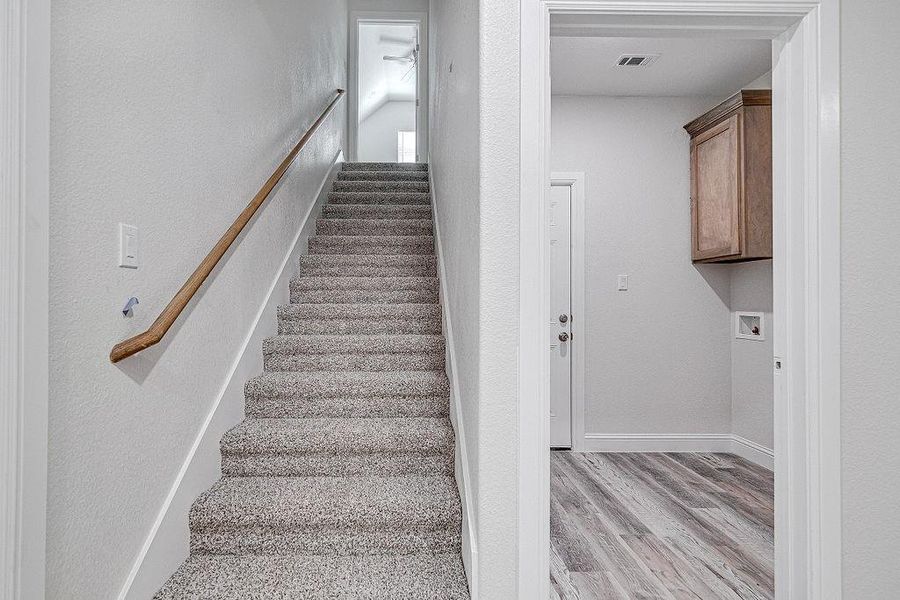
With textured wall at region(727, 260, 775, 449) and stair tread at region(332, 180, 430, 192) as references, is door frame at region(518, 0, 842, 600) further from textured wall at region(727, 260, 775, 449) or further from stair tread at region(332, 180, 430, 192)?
stair tread at region(332, 180, 430, 192)

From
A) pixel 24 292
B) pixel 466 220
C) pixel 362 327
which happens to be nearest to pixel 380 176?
pixel 362 327

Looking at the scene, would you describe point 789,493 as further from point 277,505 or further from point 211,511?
point 211,511

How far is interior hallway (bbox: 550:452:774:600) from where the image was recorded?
6.62 feet

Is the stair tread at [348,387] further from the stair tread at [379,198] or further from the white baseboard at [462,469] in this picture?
the stair tread at [379,198]

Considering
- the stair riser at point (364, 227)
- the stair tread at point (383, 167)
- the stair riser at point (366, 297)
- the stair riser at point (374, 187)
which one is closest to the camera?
the stair riser at point (366, 297)

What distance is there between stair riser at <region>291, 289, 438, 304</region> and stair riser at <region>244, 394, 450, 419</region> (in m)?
0.83

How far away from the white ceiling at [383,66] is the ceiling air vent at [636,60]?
3299 millimetres

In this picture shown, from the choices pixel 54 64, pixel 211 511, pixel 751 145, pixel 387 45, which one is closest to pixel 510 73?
pixel 54 64

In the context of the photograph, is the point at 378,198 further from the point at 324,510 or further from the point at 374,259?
the point at 324,510

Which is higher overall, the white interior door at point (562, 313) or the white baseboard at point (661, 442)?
the white interior door at point (562, 313)

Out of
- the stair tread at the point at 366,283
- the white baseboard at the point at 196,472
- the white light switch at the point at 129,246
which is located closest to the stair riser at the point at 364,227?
the stair tread at the point at 366,283

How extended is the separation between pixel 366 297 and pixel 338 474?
4.01ft

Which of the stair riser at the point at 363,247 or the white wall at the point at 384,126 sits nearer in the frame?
the stair riser at the point at 363,247

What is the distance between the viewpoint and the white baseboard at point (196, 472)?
160 cm
